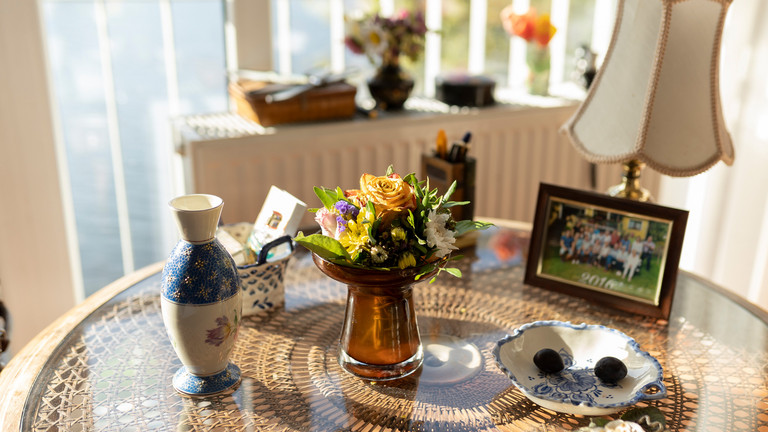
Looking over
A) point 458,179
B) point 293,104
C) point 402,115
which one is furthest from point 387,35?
point 458,179

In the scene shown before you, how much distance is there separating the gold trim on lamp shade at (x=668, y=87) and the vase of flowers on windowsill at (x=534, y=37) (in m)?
0.92

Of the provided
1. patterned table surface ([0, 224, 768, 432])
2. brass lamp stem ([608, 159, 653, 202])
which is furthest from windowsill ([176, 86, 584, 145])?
brass lamp stem ([608, 159, 653, 202])

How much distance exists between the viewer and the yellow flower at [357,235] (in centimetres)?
102

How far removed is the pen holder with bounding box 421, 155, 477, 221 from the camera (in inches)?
60.4

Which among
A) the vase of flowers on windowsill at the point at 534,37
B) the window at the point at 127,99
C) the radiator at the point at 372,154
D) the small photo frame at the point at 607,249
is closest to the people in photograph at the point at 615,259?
the small photo frame at the point at 607,249

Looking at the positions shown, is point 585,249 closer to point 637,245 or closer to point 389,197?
point 637,245

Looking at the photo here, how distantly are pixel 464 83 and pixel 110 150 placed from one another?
108cm

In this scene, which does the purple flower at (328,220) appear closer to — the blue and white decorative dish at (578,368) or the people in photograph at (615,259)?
the blue and white decorative dish at (578,368)

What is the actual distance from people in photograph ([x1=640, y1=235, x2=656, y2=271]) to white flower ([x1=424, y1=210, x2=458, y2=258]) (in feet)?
1.56

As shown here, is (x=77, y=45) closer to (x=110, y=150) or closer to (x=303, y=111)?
Result: (x=110, y=150)

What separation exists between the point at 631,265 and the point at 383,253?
1.88 ft

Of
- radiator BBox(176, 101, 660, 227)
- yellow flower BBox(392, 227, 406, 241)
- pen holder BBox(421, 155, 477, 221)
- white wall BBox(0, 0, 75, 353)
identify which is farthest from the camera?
radiator BBox(176, 101, 660, 227)

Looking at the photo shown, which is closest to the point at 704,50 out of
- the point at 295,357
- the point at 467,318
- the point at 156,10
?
the point at 467,318

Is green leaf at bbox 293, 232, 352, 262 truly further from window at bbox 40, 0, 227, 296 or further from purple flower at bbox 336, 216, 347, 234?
window at bbox 40, 0, 227, 296
